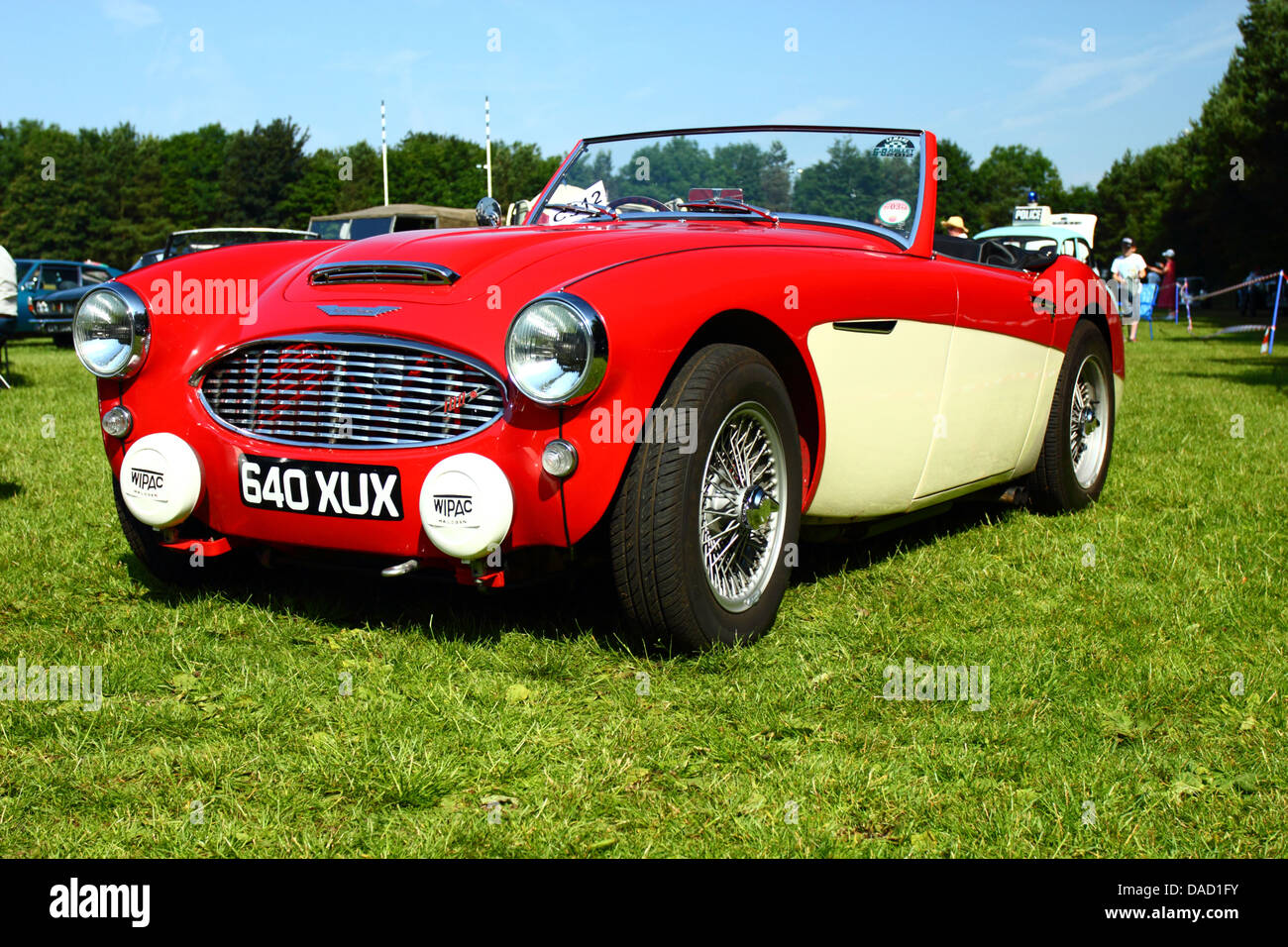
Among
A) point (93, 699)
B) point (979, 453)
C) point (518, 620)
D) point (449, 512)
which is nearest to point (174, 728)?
point (93, 699)

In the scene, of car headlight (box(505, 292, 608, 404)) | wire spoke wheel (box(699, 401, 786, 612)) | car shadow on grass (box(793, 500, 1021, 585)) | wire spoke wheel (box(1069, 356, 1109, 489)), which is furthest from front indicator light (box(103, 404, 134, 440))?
wire spoke wheel (box(1069, 356, 1109, 489))

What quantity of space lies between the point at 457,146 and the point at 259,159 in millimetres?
12945

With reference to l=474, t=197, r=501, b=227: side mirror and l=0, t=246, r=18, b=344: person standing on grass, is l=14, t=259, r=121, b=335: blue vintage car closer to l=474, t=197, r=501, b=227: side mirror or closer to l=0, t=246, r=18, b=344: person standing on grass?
l=0, t=246, r=18, b=344: person standing on grass

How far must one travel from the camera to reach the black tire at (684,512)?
2758 millimetres

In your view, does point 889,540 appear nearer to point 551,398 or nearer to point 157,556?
point 551,398

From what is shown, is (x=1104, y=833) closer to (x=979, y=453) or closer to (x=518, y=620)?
(x=518, y=620)

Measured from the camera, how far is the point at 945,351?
381 cm

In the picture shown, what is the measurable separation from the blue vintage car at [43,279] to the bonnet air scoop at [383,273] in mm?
16639

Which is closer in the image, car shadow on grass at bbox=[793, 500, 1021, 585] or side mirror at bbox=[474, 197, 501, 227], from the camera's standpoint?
car shadow on grass at bbox=[793, 500, 1021, 585]

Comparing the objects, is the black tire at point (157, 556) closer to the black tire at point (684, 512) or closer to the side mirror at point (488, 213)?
the black tire at point (684, 512)

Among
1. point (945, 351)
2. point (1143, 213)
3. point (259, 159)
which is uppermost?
point (259, 159)

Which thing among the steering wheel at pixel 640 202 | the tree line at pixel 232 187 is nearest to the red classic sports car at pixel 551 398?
the steering wheel at pixel 640 202

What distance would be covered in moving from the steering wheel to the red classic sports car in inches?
13.6

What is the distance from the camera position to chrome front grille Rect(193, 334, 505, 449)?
273 centimetres
